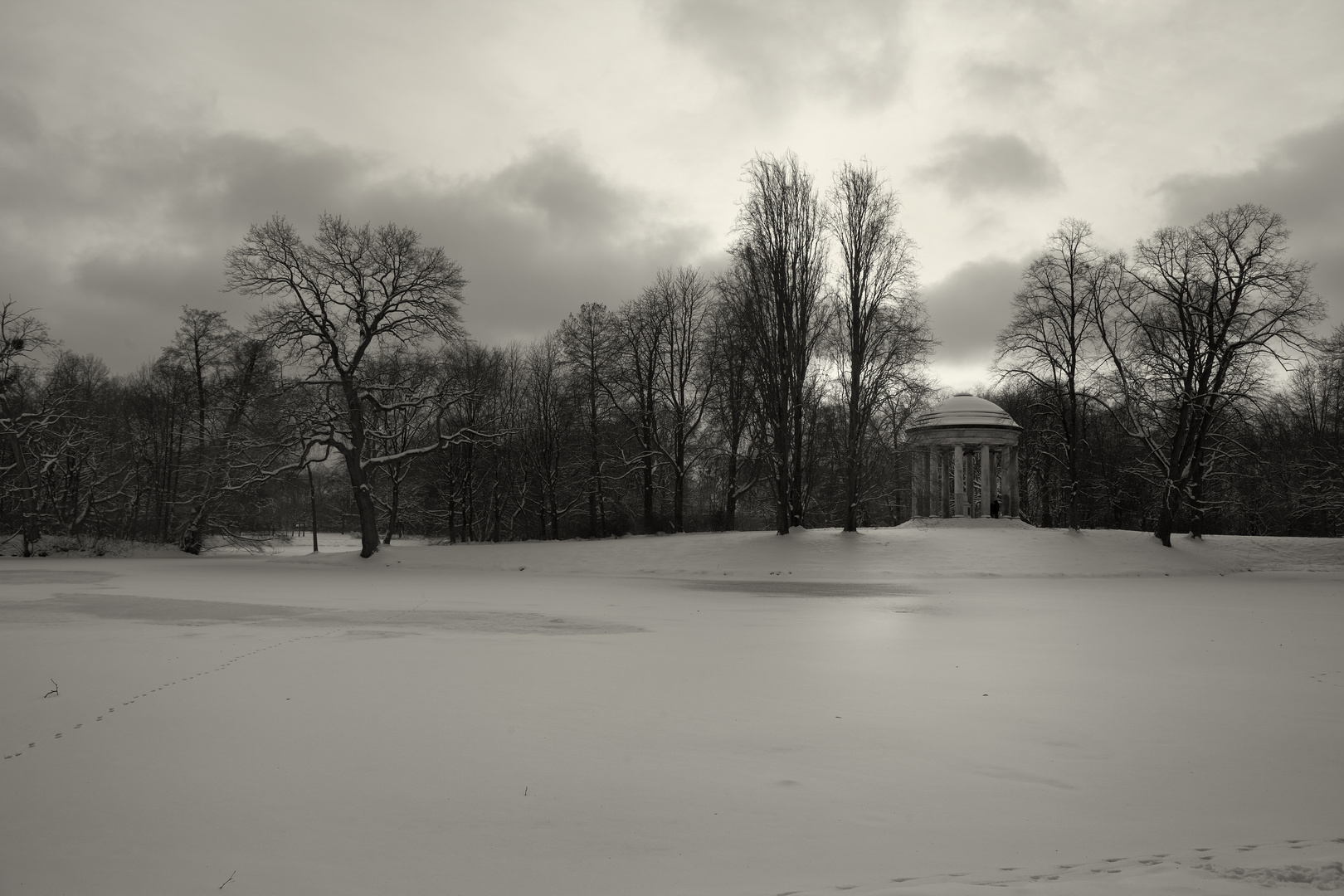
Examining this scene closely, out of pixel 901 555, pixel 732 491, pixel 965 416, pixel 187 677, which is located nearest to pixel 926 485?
pixel 965 416

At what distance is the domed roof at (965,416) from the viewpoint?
129 feet

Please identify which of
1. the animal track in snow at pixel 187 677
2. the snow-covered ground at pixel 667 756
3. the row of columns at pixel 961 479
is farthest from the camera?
the row of columns at pixel 961 479

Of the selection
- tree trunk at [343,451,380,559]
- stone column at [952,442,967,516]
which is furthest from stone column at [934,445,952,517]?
tree trunk at [343,451,380,559]

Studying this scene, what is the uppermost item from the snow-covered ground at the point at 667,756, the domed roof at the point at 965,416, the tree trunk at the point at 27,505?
the domed roof at the point at 965,416

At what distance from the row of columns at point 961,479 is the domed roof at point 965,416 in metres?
1.03

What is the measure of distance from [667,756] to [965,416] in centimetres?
3635

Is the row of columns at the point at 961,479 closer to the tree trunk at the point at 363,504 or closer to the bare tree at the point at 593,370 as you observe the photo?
the bare tree at the point at 593,370

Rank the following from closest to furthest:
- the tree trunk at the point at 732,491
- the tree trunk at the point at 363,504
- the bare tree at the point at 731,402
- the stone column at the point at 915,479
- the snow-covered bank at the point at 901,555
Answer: the snow-covered bank at the point at 901,555, the tree trunk at the point at 363,504, the bare tree at the point at 731,402, the tree trunk at the point at 732,491, the stone column at the point at 915,479

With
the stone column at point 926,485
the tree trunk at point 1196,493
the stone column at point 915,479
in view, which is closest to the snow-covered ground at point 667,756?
the tree trunk at point 1196,493

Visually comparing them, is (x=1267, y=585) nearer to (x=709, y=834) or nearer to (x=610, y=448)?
(x=709, y=834)

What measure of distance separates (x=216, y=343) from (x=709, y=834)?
42869mm

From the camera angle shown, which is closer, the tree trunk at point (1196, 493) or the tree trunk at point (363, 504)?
the tree trunk at point (1196, 493)

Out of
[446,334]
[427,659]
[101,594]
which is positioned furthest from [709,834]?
[446,334]

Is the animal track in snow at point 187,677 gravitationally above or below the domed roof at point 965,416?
below
